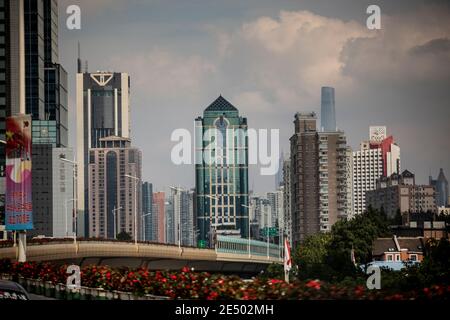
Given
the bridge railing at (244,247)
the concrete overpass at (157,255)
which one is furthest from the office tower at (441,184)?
the bridge railing at (244,247)

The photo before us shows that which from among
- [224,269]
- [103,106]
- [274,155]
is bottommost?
[224,269]

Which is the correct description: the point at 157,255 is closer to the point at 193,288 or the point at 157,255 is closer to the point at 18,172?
the point at 18,172

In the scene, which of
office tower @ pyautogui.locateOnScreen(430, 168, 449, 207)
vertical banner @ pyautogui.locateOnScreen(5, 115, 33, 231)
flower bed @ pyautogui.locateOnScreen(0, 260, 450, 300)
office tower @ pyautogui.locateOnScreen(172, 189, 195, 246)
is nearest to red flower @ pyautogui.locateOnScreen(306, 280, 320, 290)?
flower bed @ pyautogui.locateOnScreen(0, 260, 450, 300)

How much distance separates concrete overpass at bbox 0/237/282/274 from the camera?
81438mm

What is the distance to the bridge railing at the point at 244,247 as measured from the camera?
136625 millimetres

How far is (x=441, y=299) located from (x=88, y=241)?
6984 centimetres

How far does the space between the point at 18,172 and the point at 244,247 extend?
92308mm

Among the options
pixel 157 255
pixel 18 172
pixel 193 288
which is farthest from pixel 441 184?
pixel 157 255

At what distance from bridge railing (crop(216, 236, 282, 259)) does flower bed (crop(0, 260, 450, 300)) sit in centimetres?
9012

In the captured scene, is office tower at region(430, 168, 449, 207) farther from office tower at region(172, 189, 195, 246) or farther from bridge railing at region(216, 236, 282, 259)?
office tower at region(172, 189, 195, 246)
